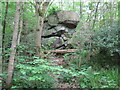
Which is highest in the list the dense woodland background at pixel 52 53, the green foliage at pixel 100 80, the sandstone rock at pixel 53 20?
the sandstone rock at pixel 53 20

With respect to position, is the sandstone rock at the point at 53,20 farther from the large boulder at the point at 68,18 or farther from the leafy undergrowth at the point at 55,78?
the leafy undergrowth at the point at 55,78

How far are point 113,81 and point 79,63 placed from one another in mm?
1644

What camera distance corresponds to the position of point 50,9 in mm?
8625

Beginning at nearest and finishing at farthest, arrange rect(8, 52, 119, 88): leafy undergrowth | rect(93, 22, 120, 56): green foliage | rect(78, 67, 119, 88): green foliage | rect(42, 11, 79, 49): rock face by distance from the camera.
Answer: rect(8, 52, 119, 88): leafy undergrowth < rect(78, 67, 119, 88): green foliage < rect(93, 22, 120, 56): green foliage < rect(42, 11, 79, 49): rock face

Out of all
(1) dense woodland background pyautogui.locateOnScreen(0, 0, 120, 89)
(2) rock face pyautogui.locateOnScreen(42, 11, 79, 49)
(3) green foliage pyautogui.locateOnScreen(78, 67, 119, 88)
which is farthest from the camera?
(2) rock face pyautogui.locateOnScreen(42, 11, 79, 49)

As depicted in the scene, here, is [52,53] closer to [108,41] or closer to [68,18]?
[108,41]

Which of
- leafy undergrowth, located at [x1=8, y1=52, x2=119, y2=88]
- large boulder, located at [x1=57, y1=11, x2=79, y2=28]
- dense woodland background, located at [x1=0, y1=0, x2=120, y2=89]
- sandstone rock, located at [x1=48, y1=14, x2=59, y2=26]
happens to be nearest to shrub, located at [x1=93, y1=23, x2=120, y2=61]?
dense woodland background, located at [x1=0, y1=0, x2=120, y2=89]

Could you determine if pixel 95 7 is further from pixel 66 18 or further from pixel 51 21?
pixel 51 21

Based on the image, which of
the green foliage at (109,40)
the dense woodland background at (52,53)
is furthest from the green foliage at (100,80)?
the green foliage at (109,40)

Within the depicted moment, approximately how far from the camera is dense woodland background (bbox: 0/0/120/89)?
9.39ft

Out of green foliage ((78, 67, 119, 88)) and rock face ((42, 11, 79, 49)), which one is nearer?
green foliage ((78, 67, 119, 88))

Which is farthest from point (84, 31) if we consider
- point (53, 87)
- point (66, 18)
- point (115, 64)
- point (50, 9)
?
point (50, 9)

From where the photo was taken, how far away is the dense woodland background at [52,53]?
2863 millimetres

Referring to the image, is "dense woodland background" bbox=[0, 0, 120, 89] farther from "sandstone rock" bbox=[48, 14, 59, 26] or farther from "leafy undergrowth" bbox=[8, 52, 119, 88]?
"sandstone rock" bbox=[48, 14, 59, 26]
